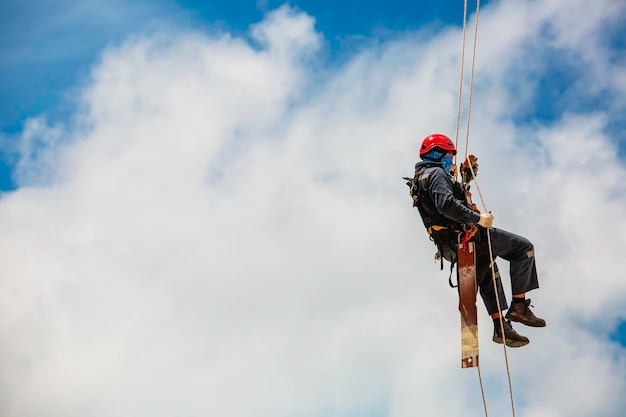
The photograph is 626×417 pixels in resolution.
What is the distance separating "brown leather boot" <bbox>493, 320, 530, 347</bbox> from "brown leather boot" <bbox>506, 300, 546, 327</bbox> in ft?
0.64

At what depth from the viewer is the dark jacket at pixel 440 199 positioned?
42.7 ft

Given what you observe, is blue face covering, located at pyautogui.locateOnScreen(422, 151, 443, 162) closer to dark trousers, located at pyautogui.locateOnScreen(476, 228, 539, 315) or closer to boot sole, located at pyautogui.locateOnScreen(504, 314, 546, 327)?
dark trousers, located at pyautogui.locateOnScreen(476, 228, 539, 315)

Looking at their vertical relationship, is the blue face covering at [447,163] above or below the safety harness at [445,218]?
above

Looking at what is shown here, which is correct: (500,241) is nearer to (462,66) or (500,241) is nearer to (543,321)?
(543,321)

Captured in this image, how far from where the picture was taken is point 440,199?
516 inches

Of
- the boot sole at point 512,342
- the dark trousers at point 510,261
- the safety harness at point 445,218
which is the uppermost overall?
the safety harness at point 445,218

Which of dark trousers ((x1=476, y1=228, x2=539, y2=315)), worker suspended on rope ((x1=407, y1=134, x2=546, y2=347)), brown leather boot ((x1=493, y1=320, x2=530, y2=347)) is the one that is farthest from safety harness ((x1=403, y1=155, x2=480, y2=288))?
brown leather boot ((x1=493, y1=320, x2=530, y2=347))

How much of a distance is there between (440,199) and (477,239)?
118cm

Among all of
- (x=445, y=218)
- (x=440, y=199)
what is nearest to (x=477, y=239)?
(x=445, y=218)

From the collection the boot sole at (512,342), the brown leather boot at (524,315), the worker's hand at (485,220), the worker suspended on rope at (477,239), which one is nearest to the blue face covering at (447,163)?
the worker suspended on rope at (477,239)

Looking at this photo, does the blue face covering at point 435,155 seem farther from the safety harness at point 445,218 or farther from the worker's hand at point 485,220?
the worker's hand at point 485,220

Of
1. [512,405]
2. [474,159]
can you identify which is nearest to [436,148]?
[474,159]

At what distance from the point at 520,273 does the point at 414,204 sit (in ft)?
6.59

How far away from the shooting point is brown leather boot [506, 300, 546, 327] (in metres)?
13.5
